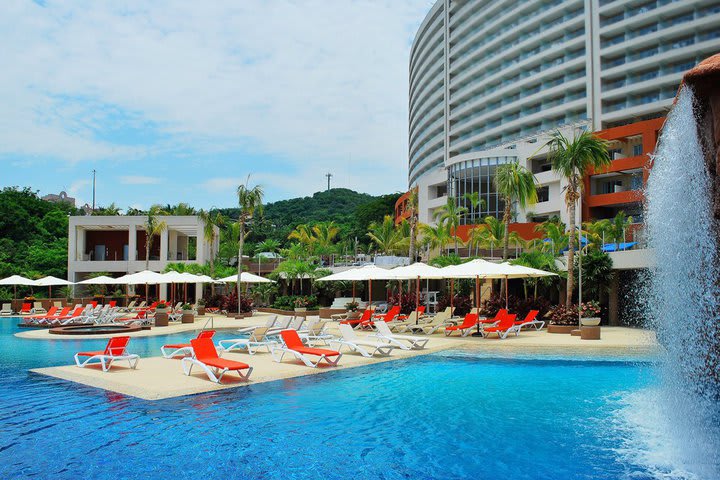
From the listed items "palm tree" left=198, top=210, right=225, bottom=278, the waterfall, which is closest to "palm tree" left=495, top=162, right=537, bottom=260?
"palm tree" left=198, top=210, right=225, bottom=278

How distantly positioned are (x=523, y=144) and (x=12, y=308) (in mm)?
42181

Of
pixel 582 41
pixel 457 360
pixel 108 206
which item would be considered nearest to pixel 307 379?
pixel 457 360

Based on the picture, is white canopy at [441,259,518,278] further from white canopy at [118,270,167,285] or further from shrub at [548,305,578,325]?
white canopy at [118,270,167,285]

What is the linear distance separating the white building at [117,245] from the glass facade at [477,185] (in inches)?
949

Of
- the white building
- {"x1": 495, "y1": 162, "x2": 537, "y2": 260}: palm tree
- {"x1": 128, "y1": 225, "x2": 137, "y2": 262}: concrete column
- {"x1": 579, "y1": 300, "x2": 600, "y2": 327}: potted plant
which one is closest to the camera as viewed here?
{"x1": 579, "y1": 300, "x2": 600, "y2": 327}: potted plant

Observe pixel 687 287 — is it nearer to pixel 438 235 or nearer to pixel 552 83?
pixel 438 235

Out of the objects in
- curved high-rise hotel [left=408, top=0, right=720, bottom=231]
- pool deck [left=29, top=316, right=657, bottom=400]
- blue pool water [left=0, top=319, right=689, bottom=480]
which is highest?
curved high-rise hotel [left=408, top=0, right=720, bottom=231]

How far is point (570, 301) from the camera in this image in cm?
2292

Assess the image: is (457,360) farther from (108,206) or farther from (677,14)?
(108,206)

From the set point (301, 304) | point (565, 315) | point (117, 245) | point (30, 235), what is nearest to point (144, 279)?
point (301, 304)

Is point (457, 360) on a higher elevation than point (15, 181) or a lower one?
lower

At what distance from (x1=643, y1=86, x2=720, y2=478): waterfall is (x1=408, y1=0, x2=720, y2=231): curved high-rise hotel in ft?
123

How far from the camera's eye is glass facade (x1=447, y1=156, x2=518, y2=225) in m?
55.2

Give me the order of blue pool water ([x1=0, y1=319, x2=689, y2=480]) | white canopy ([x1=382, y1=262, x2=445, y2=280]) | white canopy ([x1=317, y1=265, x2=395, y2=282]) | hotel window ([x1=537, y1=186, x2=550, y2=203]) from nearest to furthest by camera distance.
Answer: blue pool water ([x1=0, y1=319, x2=689, y2=480]) < white canopy ([x1=382, y1=262, x2=445, y2=280]) < white canopy ([x1=317, y1=265, x2=395, y2=282]) < hotel window ([x1=537, y1=186, x2=550, y2=203])
